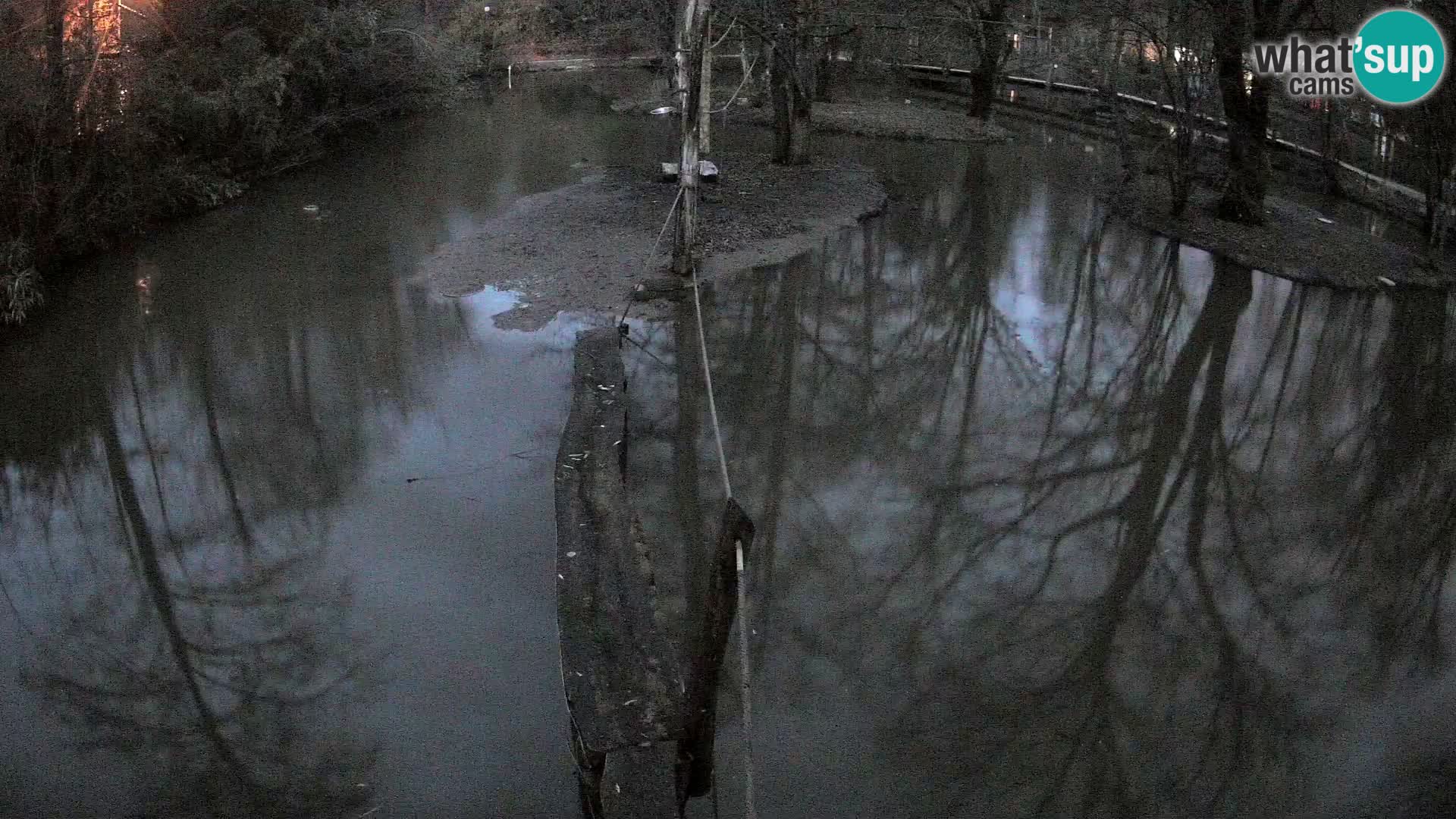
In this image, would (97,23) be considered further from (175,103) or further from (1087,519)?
(1087,519)

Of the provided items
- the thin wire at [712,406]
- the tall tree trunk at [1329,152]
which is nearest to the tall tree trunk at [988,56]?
the tall tree trunk at [1329,152]

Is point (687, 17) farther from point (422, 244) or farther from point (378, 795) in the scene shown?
point (378, 795)

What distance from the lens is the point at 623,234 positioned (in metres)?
14.8

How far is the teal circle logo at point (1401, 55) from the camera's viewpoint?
13758 mm

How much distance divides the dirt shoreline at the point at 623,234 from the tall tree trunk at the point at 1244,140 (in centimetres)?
481

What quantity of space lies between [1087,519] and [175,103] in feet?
46.0

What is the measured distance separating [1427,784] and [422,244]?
40.0ft

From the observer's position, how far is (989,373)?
10789mm

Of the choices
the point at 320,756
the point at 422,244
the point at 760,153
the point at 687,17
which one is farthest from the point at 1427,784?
the point at 760,153

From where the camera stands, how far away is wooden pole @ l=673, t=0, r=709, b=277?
12.3 meters

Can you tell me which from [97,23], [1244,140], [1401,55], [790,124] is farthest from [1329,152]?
[97,23]

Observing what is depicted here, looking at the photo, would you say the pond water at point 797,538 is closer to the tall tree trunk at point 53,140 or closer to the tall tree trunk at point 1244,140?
the tall tree trunk at point 53,140

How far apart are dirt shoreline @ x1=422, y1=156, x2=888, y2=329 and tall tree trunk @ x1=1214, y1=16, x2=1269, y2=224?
4.81m

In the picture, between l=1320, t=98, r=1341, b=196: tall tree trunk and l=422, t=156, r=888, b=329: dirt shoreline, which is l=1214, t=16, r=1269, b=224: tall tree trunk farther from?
l=422, t=156, r=888, b=329: dirt shoreline
